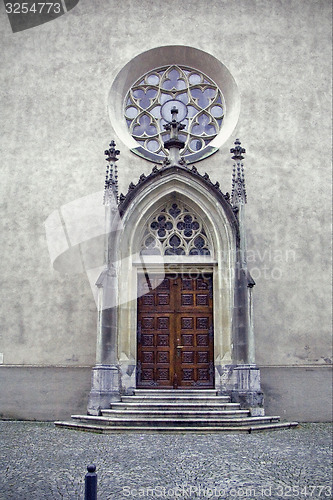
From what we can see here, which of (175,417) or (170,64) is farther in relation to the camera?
(170,64)

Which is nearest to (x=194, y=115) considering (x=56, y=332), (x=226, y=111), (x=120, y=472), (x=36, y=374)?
(x=226, y=111)

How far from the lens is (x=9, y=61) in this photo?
50.7 feet

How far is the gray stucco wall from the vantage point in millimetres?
13719

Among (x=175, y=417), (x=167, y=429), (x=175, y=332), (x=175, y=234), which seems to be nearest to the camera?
(x=167, y=429)

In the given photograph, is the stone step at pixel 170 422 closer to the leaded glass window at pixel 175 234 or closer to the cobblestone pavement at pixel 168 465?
the cobblestone pavement at pixel 168 465

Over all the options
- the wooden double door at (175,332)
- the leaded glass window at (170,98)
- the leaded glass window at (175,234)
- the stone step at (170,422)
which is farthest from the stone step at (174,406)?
the leaded glass window at (170,98)

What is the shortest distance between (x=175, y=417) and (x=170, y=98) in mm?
9303

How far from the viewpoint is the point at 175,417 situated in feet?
35.6

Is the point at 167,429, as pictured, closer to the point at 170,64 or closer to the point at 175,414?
the point at 175,414

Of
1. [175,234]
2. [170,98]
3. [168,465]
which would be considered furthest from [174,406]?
[170,98]

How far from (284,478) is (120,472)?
85.5 inches

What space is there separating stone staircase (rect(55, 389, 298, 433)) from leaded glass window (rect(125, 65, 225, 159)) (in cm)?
696

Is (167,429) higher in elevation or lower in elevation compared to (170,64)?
lower

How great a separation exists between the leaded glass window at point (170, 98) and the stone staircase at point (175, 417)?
6.96 metres
